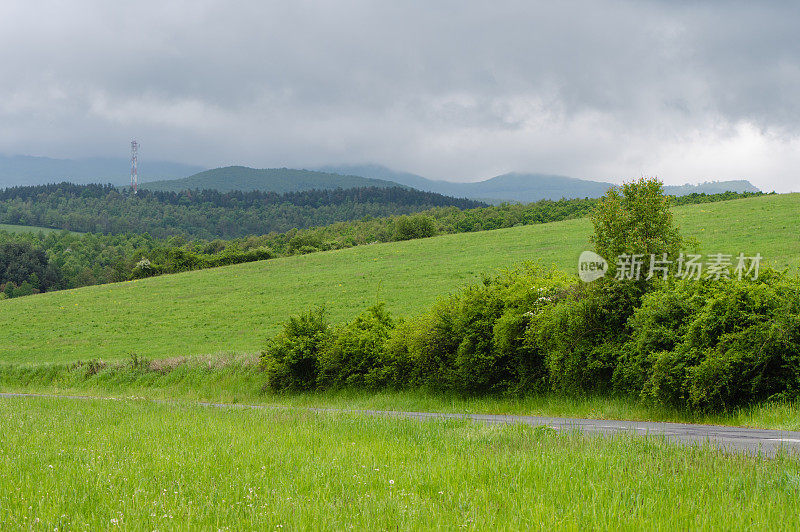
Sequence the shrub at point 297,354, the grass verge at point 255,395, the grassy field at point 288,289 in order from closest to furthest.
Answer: the grass verge at point 255,395, the shrub at point 297,354, the grassy field at point 288,289

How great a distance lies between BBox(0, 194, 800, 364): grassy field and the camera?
42250 mm

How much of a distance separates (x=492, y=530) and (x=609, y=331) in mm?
12558

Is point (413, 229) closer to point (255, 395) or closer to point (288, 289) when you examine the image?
point (288, 289)

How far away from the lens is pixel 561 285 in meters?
18.5

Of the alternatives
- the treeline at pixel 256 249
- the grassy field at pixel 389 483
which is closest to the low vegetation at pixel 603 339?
the grassy field at pixel 389 483

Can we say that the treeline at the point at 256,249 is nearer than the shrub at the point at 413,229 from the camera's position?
No

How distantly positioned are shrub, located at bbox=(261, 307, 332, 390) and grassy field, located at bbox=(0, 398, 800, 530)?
1392 cm

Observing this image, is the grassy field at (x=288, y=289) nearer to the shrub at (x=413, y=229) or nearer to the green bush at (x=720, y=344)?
the shrub at (x=413, y=229)

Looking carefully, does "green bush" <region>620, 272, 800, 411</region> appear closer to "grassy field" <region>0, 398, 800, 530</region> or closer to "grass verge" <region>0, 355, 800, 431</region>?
"grass verge" <region>0, 355, 800, 431</region>

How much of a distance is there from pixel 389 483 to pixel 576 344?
1109cm

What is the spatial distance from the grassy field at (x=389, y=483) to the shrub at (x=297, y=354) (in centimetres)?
1392

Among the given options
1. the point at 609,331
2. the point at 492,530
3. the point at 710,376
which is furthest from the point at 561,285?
the point at 492,530

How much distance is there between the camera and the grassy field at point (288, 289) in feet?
139

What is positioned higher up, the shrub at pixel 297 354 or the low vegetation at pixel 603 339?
the low vegetation at pixel 603 339
